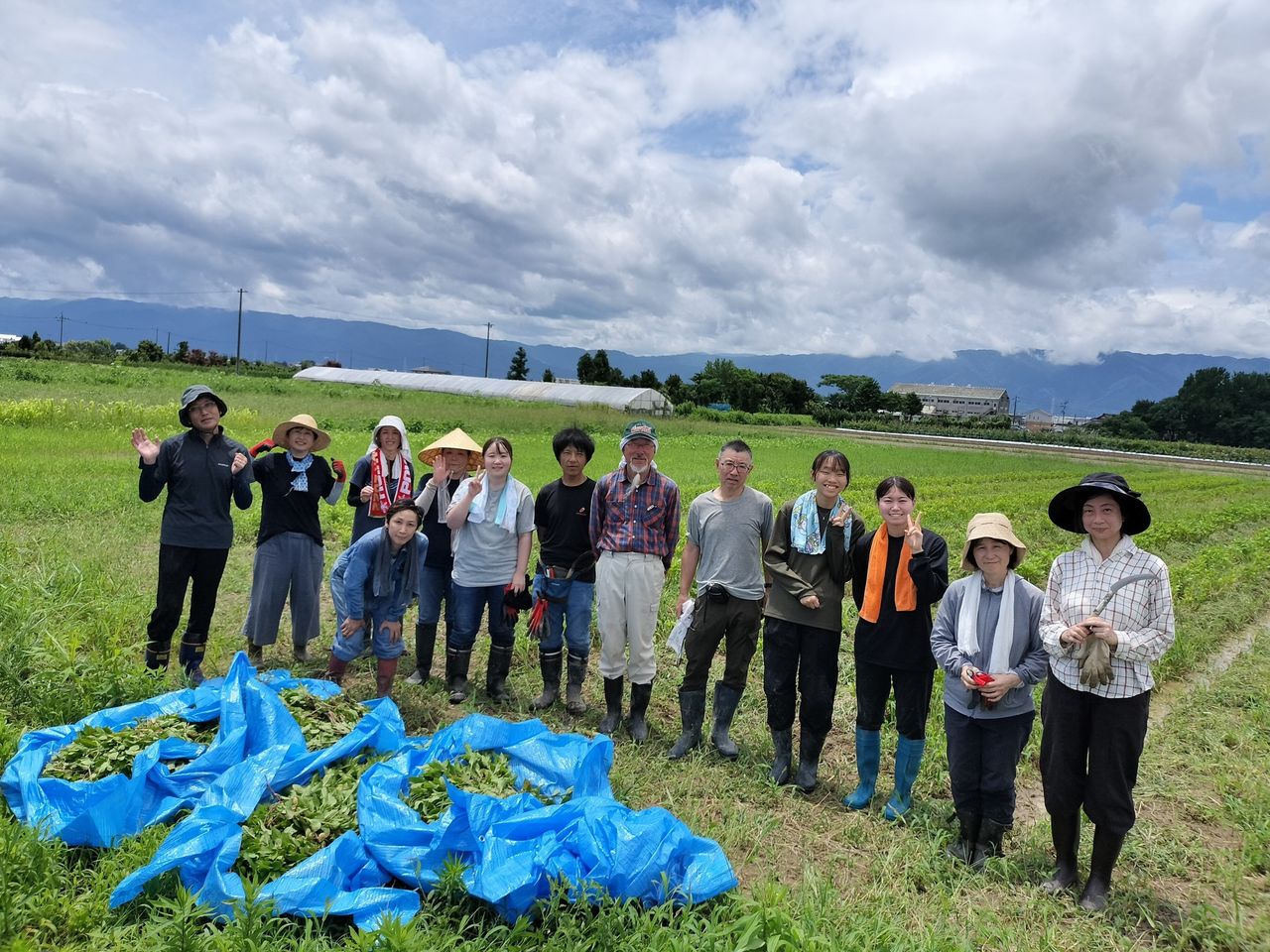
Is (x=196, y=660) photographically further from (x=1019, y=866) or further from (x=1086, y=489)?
(x=1086, y=489)

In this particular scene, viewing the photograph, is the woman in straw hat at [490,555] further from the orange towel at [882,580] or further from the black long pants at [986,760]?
the black long pants at [986,760]

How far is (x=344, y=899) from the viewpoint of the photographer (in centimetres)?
274

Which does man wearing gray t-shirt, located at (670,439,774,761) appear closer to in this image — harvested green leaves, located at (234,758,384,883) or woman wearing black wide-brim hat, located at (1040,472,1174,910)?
woman wearing black wide-brim hat, located at (1040,472,1174,910)

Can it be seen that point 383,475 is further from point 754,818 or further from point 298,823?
point 754,818

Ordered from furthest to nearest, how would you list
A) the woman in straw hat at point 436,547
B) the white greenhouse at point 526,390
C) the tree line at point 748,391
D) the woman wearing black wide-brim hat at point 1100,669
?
the tree line at point 748,391
the white greenhouse at point 526,390
the woman in straw hat at point 436,547
the woman wearing black wide-brim hat at point 1100,669

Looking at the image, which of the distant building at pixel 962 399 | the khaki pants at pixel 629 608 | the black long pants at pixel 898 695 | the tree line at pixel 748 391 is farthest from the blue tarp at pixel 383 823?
the distant building at pixel 962 399

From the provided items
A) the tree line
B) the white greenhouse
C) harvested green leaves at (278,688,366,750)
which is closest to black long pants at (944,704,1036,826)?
harvested green leaves at (278,688,366,750)

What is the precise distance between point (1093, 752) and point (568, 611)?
3093 millimetres

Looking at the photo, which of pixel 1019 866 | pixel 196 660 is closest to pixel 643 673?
pixel 1019 866

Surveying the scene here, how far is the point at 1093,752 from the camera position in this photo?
3.39 metres

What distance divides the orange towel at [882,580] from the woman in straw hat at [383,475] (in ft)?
10.9

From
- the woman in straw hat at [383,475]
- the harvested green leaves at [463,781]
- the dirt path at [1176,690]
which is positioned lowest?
the dirt path at [1176,690]

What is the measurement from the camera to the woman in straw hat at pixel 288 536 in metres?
5.51

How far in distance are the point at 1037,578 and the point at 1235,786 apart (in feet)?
17.2
